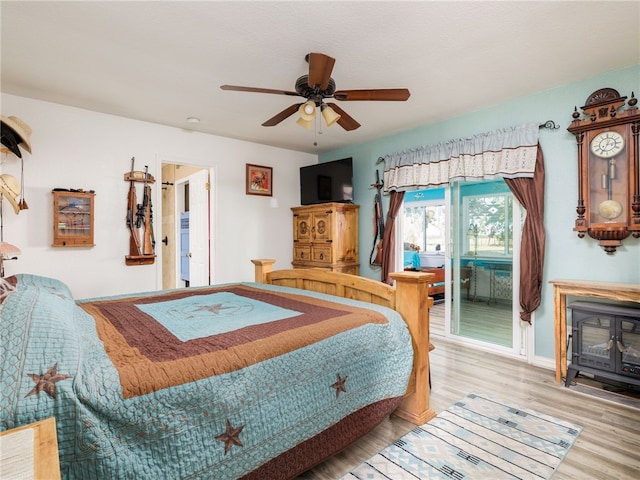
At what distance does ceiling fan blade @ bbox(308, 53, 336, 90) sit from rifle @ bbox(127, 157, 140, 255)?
258cm

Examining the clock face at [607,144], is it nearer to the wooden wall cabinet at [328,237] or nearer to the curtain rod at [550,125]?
the curtain rod at [550,125]

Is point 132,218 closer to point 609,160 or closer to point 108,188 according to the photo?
point 108,188

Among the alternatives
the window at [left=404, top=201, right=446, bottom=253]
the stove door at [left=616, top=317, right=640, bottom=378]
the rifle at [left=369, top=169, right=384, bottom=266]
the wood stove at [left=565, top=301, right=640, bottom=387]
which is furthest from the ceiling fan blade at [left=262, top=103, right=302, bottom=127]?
the window at [left=404, top=201, right=446, bottom=253]

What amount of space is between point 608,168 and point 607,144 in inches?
7.8

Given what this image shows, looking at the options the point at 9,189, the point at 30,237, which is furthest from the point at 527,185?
the point at 30,237

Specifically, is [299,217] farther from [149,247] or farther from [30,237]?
[30,237]

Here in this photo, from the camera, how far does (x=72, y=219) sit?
340 centimetres

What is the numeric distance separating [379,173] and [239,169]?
6.50ft

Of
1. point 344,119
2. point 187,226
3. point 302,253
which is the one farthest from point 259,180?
point 344,119

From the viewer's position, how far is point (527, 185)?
323 centimetres

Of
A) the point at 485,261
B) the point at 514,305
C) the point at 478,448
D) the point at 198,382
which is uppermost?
the point at 485,261

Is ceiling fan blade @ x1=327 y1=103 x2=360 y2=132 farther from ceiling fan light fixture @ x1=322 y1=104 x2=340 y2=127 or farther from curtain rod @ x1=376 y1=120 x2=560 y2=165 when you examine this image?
curtain rod @ x1=376 y1=120 x2=560 y2=165

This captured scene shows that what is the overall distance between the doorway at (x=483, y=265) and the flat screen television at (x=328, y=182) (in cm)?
140

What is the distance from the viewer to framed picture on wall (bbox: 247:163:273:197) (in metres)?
4.77
